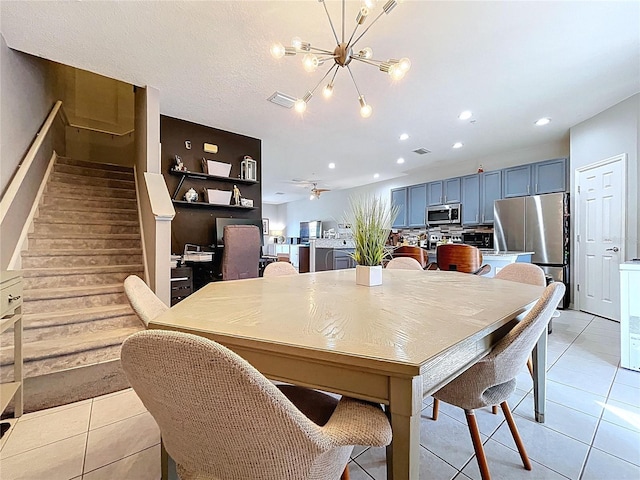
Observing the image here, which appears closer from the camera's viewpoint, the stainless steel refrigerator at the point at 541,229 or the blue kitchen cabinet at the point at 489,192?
the stainless steel refrigerator at the point at 541,229

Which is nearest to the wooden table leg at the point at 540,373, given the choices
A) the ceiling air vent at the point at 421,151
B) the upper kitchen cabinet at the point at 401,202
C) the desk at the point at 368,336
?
the desk at the point at 368,336

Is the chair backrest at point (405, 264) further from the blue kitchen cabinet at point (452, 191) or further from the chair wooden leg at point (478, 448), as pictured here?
the blue kitchen cabinet at point (452, 191)

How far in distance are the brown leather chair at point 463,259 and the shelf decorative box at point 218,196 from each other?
301 centimetres

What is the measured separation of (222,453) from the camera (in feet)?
1.92

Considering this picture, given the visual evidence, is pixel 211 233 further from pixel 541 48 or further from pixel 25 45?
pixel 541 48

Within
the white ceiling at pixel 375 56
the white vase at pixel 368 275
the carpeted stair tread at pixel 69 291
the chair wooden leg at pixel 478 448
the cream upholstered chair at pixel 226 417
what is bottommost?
the chair wooden leg at pixel 478 448

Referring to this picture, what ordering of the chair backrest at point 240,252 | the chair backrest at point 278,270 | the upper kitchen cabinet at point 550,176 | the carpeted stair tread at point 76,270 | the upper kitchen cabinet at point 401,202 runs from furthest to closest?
the upper kitchen cabinet at point 401,202, the upper kitchen cabinet at point 550,176, the chair backrest at point 240,252, the carpeted stair tread at point 76,270, the chair backrest at point 278,270

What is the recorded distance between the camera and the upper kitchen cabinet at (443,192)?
18.7 ft

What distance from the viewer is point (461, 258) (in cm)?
303

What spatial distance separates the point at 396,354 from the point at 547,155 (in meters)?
5.67

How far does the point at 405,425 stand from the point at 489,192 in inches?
218

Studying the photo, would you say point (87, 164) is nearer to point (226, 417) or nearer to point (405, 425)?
Answer: point (226, 417)

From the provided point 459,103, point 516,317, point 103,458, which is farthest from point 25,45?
point 459,103

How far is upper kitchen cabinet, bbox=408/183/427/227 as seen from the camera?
6273 millimetres
